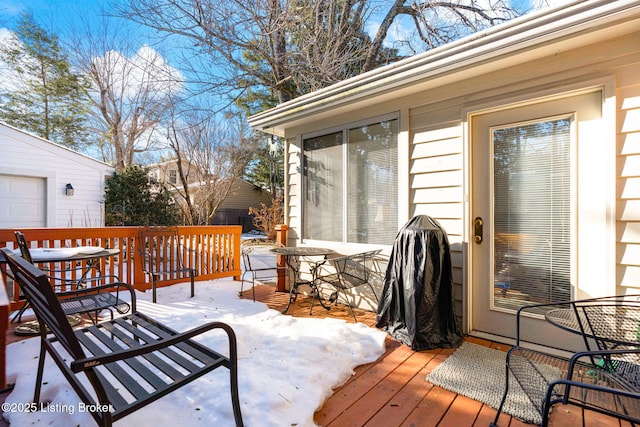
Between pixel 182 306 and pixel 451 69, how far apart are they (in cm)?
370

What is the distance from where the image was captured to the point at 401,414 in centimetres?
166

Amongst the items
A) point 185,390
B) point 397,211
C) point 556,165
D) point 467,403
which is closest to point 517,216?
point 556,165

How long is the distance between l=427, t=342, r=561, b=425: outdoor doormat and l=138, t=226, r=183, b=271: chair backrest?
3.56m

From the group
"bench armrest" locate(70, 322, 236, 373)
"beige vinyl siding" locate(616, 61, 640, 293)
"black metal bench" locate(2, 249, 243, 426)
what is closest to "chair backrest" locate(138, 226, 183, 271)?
"black metal bench" locate(2, 249, 243, 426)

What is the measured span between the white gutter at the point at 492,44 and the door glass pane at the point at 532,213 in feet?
2.20

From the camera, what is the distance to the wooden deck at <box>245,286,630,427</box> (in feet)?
5.27

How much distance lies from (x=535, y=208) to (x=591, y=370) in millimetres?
1267

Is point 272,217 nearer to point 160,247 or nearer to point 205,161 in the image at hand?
point 205,161

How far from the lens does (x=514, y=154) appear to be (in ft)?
8.40

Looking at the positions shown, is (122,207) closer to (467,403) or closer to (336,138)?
(336,138)

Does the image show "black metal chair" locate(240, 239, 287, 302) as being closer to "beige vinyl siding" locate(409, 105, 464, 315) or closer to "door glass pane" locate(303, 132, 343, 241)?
"door glass pane" locate(303, 132, 343, 241)

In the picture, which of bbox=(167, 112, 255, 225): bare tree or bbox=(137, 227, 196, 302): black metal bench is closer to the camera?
bbox=(137, 227, 196, 302): black metal bench

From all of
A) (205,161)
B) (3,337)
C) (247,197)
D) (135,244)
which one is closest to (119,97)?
(205,161)

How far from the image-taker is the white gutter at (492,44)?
1.83 metres
